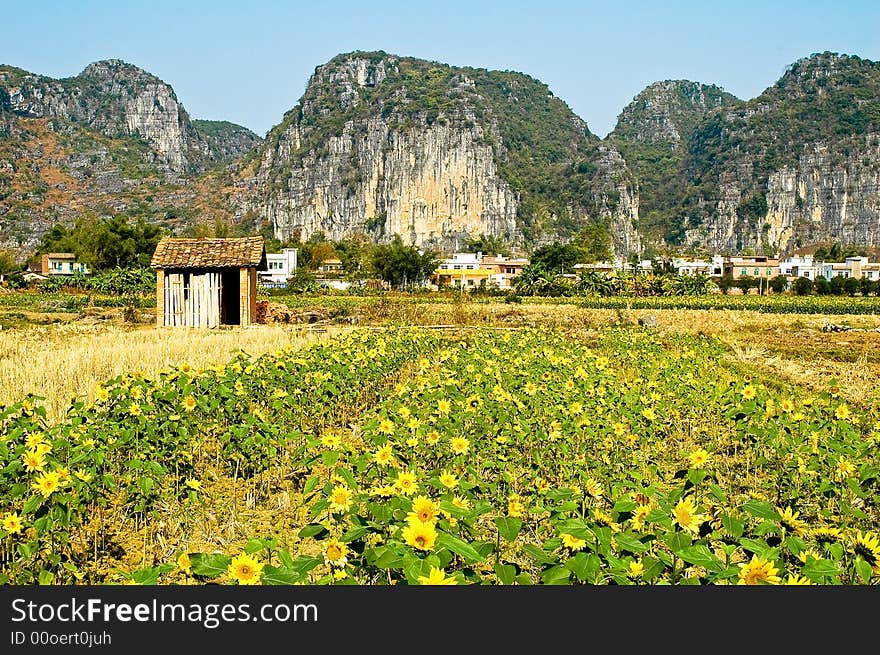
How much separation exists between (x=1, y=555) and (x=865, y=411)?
31.0ft

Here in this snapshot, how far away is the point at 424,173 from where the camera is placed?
149875 mm

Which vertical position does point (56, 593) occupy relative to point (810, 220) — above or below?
below

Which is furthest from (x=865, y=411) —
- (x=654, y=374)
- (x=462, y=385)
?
(x=462, y=385)

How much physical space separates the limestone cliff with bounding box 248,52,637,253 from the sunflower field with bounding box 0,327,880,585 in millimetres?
136948

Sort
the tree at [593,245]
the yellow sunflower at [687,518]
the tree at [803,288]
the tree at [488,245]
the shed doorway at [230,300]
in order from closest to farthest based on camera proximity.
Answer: the yellow sunflower at [687,518] → the shed doorway at [230,300] → the tree at [803,288] → the tree at [593,245] → the tree at [488,245]

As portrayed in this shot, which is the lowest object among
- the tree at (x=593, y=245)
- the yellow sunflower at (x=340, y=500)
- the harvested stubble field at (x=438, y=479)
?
the harvested stubble field at (x=438, y=479)

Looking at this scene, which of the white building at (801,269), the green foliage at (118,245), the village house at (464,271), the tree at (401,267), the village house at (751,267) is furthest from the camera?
the white building at (801,269)

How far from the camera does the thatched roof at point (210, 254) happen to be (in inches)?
960

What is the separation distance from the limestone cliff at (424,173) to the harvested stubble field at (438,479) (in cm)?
13689

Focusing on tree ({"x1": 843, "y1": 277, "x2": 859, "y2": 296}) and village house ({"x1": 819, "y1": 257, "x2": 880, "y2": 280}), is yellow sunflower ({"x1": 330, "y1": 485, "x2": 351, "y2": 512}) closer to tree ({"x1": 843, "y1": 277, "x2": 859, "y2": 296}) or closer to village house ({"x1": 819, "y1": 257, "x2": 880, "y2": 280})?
tree ({"x1": 843, "y1": 277, "x2": 859, "y2": 296})

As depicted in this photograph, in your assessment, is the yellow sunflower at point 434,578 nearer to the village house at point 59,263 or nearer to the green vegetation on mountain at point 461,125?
the village house at point 59,263

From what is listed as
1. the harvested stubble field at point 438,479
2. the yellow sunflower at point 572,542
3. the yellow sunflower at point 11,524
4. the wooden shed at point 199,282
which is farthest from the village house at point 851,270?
the yellow sunflower at point 11,524

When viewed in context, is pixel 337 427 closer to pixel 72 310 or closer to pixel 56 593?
pixel 56 593

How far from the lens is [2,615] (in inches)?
110
